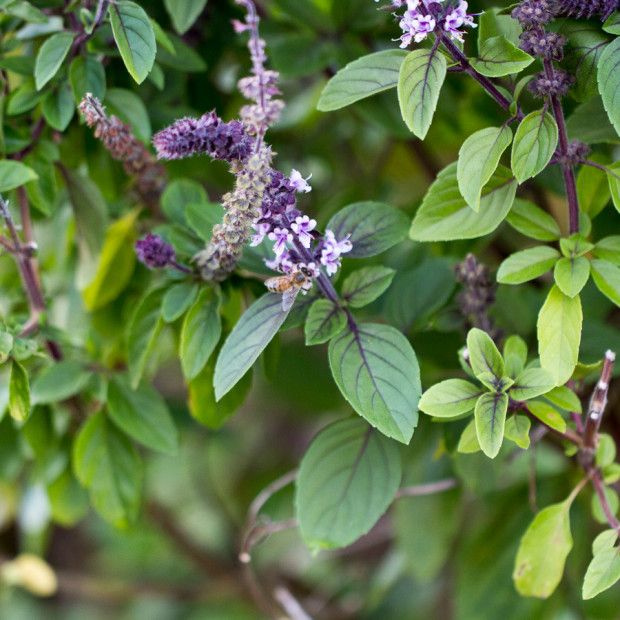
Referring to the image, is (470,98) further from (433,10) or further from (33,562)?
(33,562)

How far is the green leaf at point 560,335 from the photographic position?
45cm

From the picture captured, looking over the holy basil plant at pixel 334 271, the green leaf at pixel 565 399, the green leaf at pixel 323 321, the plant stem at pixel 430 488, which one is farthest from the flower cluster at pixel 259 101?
the plant stem at pixel 430 488

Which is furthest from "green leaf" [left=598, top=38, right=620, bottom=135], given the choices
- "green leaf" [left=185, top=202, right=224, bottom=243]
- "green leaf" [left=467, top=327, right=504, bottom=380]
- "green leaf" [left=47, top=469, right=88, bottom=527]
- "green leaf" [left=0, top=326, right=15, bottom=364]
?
"green leaf" [left=47, top=469, right=88, bottom=527]

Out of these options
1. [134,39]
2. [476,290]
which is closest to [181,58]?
[134,39]

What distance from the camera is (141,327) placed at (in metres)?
0.58

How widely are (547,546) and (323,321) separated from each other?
20cm

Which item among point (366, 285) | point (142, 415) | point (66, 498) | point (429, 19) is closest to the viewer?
point (429, 19)

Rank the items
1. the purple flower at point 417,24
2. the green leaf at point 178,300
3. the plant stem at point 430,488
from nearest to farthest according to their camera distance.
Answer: the purple flower at point 417,24 → the green leaf at point 178,300 → the plant stem at point 430,488

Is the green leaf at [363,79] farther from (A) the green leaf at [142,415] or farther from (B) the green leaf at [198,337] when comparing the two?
(A) the green leaf at [142,415]

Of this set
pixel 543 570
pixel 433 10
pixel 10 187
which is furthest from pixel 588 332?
pixel 10 187

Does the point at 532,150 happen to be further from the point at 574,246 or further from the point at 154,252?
the point at 154,252

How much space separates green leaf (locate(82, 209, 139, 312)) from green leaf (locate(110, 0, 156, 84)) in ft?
0.78

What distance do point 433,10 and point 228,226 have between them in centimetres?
14

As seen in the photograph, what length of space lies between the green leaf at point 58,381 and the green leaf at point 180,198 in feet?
0.42
